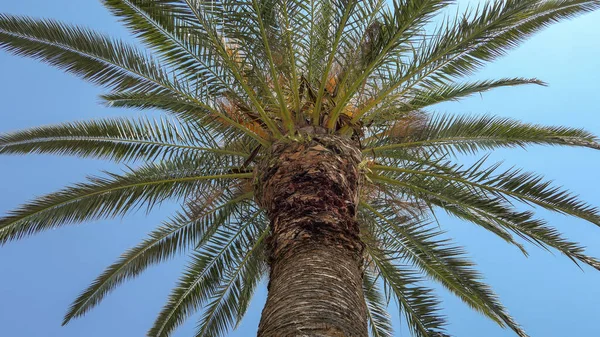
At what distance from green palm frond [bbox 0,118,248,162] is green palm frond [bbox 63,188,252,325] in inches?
31.4

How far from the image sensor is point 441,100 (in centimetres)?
850

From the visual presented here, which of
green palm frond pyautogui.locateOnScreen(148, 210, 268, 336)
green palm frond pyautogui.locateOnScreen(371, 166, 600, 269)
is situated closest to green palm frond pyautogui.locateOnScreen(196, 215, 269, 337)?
green palm frond pyautogui.locateOnScreen(148, 210, 268, 336)

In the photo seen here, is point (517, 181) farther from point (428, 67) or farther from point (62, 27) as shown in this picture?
point (62, 27)

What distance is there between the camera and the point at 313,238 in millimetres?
5379

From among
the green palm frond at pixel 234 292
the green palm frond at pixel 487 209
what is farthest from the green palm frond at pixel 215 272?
the green palm frond at pixel 487 209

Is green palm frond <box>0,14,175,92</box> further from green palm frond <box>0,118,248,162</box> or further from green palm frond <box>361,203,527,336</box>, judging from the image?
green palm frond <box>361,203,527,336</box>

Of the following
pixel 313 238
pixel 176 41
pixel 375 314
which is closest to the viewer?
pixel 313 238

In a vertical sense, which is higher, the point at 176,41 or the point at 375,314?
the point at 176,41

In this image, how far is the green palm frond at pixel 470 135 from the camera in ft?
26.4

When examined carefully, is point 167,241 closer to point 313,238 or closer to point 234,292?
point 234,292

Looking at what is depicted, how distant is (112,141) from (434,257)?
16.0 ft

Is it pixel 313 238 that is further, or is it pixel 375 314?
pixel 375 314

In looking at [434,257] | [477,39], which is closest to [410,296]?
[434,257]

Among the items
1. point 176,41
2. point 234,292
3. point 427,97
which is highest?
point 427,97
